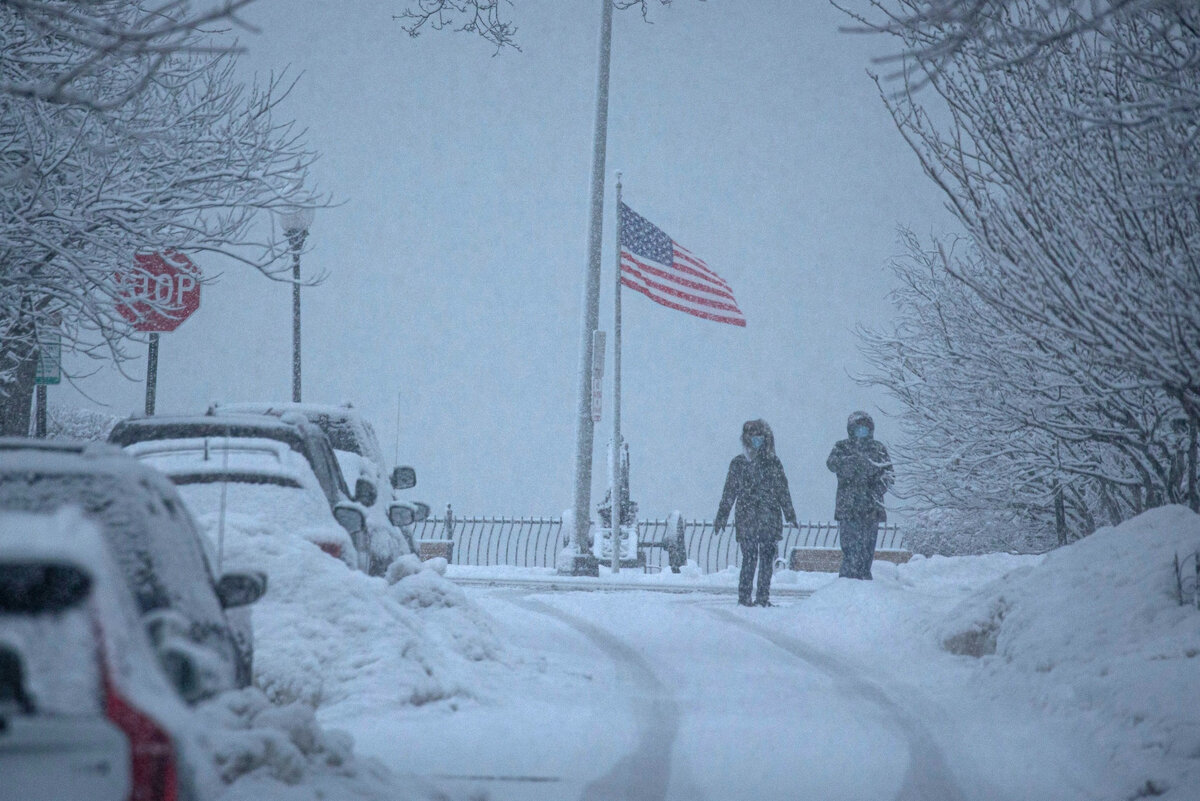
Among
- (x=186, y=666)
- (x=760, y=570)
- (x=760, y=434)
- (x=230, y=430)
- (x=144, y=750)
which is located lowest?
(x=760, y=570)

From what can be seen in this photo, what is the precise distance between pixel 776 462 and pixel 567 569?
7024mm

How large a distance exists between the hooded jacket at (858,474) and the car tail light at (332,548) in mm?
8349

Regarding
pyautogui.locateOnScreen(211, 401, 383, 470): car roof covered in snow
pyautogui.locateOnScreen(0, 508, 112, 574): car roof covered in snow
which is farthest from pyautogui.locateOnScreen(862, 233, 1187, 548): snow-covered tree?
pyautogui.locateOnScreen(0, 508, 112, 574): car roof covered in snow

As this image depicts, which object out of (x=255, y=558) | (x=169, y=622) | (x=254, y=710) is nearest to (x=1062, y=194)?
(x=255, y=558)

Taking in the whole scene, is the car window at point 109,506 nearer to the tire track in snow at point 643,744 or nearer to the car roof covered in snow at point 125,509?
the car roof covered in snow at point 125,509

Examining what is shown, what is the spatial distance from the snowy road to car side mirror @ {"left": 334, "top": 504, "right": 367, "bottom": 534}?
5.20ft

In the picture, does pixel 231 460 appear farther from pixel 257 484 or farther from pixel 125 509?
pixel 125 509

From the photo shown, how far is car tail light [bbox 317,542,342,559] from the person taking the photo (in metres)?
8.20

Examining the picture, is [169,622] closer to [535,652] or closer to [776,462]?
[535,652]

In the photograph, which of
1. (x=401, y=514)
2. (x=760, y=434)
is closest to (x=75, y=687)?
(x=401, y=514)

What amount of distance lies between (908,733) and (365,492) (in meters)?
4.94

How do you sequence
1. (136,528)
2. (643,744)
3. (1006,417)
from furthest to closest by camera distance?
(1006,417), (643,744), (136,528)

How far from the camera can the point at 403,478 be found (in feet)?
44.9

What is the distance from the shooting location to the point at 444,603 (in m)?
9.70
